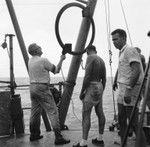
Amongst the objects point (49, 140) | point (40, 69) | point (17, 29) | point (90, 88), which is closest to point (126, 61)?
point (90, 88)

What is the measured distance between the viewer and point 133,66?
5.07 meters

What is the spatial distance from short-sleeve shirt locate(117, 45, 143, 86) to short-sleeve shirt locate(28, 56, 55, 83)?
147 centimetres

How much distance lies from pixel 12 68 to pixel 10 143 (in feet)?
5.95

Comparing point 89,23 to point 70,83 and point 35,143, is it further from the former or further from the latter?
point 35,143

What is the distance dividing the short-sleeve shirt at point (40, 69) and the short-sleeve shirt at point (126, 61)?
1.47 m

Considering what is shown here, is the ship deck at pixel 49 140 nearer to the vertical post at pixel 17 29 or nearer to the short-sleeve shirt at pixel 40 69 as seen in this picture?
the vertical post at pixel 17 29

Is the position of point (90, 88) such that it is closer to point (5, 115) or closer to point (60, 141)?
point (60, 141)

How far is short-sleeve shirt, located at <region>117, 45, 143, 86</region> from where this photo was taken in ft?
16.9

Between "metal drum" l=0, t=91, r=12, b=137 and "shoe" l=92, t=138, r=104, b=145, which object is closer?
"shoe" l=92, t=138, r=104, b=145

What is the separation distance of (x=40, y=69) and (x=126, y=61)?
181 centimetres

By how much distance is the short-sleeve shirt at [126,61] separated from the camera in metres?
5.14

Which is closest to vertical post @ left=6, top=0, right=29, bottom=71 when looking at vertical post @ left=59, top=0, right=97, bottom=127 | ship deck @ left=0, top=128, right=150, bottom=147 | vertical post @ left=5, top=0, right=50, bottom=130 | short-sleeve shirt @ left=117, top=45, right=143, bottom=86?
vertical post @ left=5, top=0, right=50, bottom=130

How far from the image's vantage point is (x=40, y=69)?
6395mm

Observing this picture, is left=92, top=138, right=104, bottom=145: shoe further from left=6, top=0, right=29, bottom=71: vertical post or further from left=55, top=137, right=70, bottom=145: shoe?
left=6, top=0, right=29, bottom=71: vertical post
